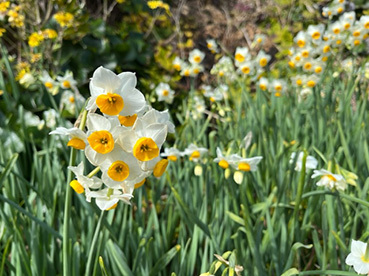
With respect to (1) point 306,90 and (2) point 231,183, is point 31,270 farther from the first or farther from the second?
(1) point 306,90

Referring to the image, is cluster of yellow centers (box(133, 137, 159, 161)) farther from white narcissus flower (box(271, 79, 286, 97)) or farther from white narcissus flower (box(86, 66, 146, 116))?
white narcissus flower (box(271, 79, 286, 97))

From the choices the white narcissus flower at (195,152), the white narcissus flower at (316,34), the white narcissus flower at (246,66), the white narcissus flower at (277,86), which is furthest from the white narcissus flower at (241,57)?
the white narcissus flower at (195,152)

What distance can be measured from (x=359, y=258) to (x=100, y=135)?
1.61ft

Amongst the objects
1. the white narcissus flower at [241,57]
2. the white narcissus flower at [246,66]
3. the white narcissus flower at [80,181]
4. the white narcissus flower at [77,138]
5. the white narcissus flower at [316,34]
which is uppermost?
the white narcissus flower at [316,34]

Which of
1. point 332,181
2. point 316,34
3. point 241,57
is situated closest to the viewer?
point 332,181

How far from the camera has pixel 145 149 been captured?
619 millimetres

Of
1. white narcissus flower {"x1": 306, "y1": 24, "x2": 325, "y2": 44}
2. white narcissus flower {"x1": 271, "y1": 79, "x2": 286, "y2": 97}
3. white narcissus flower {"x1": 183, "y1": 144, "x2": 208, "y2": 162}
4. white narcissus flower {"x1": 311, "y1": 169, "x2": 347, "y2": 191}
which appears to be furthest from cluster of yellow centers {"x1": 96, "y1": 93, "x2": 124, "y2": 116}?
white narcissus flower {"x1": 306, "y1": 24, "x2": 325, "y2": 44}

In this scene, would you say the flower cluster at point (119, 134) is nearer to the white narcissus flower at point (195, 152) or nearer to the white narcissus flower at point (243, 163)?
the white narcissus flower at point (243, 163)

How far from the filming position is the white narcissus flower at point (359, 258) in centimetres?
70

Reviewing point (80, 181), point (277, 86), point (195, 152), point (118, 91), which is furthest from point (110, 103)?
point (277, 86)

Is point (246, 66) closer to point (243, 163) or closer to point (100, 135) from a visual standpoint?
point (243, 163)

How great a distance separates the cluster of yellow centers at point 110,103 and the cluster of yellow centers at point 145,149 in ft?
0.19

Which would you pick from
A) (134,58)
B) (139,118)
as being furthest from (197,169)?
(134,58)

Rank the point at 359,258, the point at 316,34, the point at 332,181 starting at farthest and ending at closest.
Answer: the point at 316,34 < the point at 332,181 < the point at 359,258
